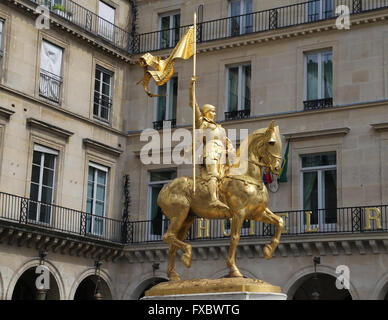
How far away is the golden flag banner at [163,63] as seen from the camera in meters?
13.0

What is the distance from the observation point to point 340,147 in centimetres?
2517

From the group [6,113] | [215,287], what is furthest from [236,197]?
[6,113]

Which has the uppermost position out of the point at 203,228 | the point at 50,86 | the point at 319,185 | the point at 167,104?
the point at 167,104

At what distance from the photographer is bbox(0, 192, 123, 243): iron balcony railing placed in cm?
2384

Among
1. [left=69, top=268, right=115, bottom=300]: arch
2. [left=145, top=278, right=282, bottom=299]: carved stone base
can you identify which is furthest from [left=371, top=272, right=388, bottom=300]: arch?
[left=145, top=278, right=282, bottom=299]: carved stone base

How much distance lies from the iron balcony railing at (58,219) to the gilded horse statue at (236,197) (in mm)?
11695

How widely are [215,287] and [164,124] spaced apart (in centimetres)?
1746

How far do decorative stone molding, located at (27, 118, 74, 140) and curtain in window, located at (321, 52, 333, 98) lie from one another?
27.6 ft

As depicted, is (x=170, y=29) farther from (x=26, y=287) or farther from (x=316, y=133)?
(x=26, y=287)

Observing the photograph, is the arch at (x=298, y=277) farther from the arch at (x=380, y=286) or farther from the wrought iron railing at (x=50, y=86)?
the wrought iron railing at (x=50, y=86)

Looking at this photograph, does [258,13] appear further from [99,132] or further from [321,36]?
[99,132]

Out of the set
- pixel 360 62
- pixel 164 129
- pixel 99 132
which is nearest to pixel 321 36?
pixel 360 62

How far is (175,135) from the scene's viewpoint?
28234 millimetres
